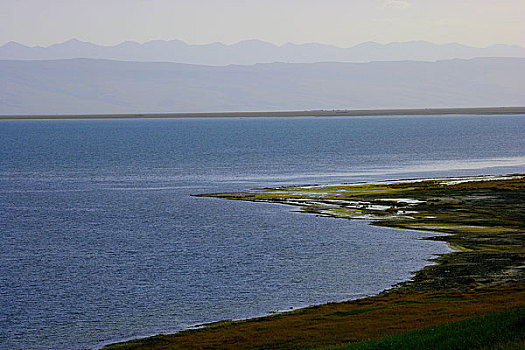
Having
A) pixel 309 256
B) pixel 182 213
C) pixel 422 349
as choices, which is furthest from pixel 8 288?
pixel 182 213

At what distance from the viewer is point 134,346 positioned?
29.6m

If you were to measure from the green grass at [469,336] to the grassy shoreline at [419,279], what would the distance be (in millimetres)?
2954

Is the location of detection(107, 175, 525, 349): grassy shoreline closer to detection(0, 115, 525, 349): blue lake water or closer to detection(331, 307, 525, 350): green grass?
detection(0, 115, 525, 349): blue lake water

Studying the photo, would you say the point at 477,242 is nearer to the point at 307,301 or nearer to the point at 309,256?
the point at 309,256

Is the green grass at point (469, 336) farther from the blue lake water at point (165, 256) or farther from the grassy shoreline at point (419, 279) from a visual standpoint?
the blue lake water at point (165, 256)

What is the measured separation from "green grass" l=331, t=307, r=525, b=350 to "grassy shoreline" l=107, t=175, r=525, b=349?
2.95 metres

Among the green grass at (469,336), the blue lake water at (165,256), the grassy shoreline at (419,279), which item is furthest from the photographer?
the blue lake water at (165,256)

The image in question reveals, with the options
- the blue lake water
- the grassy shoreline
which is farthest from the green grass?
the blue lake water

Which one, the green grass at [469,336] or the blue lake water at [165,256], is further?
the blue lake water at [165,256]

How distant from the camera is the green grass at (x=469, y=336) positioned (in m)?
21.6

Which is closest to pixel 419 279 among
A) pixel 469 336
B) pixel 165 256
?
pixel 165 256

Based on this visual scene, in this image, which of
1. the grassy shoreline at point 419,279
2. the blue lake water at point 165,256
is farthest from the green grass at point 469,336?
the blue lake water at point 165,256

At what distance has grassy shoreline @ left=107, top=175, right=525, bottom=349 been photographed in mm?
29172

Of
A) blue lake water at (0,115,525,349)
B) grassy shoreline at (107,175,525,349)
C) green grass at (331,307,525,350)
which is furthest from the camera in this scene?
blue lake water at (0,115,525,349)
